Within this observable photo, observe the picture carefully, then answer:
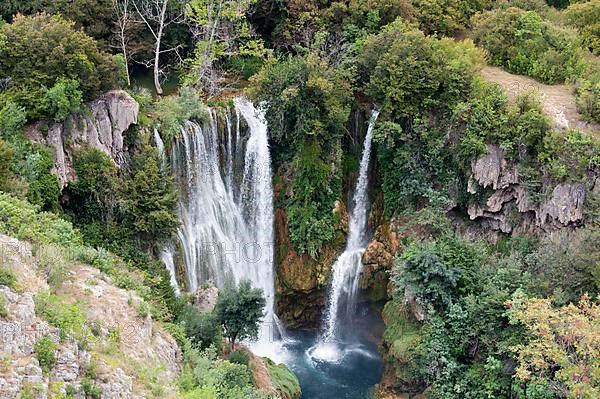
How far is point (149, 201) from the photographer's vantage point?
20.0 meters

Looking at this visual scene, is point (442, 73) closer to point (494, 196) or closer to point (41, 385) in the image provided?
point (494, 196)

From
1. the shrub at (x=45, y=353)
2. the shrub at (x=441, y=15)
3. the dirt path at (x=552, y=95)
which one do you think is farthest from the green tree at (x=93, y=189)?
the shrub at (x=441, y=15)

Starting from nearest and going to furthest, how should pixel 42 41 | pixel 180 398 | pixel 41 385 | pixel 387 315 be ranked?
pixel 41 385 → pixel 180 398 → pixel 42 41 → pixel 387 315

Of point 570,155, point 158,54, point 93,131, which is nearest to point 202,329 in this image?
point 93,131

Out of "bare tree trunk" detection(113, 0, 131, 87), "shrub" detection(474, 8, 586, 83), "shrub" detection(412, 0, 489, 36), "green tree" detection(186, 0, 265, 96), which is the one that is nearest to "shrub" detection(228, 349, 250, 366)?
"green tree" detection(186, 0, 265, 96)

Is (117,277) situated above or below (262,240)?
above

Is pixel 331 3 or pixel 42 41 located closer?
pixel 42 41

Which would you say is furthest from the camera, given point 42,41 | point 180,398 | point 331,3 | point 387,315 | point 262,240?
point 331,3

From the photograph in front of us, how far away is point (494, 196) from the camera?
73.8ft

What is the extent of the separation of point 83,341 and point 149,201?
8385 millimetres

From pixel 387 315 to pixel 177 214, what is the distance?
899cm

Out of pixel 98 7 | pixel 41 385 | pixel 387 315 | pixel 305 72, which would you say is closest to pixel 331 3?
pixel 305 72

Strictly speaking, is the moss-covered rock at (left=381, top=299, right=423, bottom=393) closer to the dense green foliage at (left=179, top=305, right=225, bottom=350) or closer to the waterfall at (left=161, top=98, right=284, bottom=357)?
the waterfall at (left=161, top=98, right=284, bottom=357)

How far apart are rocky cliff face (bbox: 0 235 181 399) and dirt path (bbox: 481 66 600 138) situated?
640 inches
